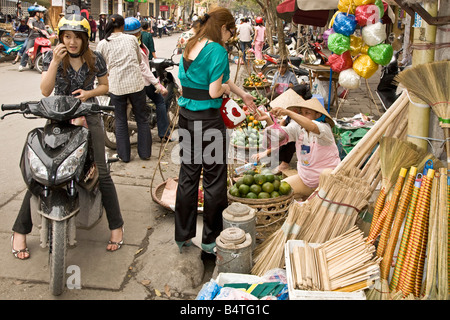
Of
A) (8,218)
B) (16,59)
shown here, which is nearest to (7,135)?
(8,218)

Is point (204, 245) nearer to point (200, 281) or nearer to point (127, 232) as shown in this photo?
point (200, 281)

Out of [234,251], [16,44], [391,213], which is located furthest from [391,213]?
[16,44]

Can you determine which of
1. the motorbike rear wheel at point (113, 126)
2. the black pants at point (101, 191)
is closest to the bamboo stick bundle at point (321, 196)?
the black pants at point (101, 191)

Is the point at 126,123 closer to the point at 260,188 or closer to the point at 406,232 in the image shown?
the point at 260,188

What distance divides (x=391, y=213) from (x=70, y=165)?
2027 mm

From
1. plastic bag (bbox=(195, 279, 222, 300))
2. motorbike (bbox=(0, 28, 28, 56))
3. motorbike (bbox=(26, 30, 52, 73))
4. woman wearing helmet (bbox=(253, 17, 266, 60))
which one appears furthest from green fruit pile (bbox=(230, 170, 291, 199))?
woman wearing helmet (bbox=(253, 17, 266, 60))

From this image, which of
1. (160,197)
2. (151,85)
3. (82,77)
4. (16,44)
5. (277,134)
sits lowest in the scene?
(160,197)

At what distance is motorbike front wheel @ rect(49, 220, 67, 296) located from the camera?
2883 millimetres

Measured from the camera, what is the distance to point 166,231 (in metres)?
4.05

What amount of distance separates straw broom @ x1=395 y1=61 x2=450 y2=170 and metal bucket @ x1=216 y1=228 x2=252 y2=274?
1.33m

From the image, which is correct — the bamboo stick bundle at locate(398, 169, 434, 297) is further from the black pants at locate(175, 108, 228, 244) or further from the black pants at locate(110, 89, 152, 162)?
the black pants at locate(110, 89, 152, 162)

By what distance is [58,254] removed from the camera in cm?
288

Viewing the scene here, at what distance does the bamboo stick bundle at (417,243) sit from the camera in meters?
2.45
